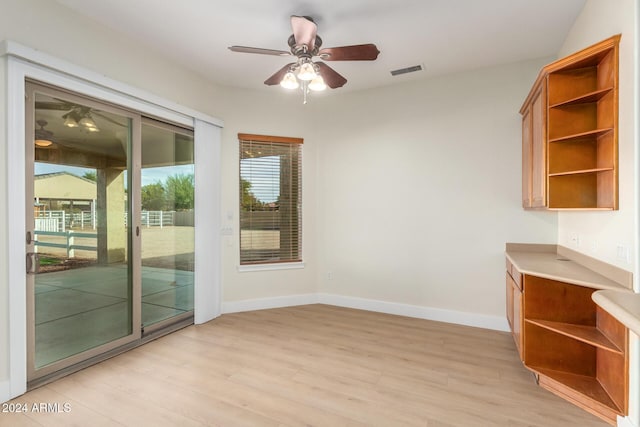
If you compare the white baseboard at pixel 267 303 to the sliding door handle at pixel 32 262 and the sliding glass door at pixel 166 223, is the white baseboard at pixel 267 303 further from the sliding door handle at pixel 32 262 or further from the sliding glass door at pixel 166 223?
the sliding door handle at pixel 32 262

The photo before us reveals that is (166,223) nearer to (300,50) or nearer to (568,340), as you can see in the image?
(300,50)

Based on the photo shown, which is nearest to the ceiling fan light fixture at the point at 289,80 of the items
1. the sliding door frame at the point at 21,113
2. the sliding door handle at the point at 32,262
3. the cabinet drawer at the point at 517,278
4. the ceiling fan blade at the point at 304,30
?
the ceiling fan blade at the point at 304,30

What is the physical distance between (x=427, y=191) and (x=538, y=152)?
4.69 feet

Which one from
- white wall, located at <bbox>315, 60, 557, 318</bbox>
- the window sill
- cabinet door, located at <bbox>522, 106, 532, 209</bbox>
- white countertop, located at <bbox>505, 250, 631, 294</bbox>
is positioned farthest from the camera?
the window sill

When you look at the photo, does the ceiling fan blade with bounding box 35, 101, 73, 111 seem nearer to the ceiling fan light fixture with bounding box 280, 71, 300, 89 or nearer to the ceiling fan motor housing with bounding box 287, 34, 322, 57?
the ceiling fan light fixture with bounding box 280, 71, 300, 89

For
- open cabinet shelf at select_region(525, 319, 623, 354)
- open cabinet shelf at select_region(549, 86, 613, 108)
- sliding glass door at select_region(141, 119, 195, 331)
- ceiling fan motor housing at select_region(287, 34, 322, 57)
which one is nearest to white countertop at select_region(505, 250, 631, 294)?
open cabinet shelf at select_region(525, 319, 623, 354)

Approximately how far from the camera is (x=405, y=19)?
285cm

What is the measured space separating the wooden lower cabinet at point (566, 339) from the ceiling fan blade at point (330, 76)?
2.35 m

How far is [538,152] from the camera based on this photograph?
2881 mm

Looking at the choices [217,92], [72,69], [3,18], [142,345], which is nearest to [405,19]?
[217,92]

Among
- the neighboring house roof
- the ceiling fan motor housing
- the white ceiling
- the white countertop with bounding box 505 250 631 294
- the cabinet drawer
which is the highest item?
the white ceiling

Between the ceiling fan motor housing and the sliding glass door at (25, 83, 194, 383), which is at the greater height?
the ceiling fan motor housing

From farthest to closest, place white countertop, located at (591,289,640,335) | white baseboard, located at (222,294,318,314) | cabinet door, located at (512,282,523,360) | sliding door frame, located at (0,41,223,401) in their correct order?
white baseboard, located at (222,294,318,314) → cabinet door, located at (512,282,523,360) → sliding door frame, located at (0,41,223,401) → white countertop, located at (591,289,640,335)

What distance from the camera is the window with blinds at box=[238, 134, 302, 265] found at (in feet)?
14.9
